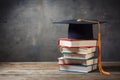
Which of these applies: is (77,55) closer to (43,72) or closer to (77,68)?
(77,68)

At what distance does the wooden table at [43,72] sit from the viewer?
224 centimetres

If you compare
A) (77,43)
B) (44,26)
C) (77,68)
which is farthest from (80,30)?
(44,26)

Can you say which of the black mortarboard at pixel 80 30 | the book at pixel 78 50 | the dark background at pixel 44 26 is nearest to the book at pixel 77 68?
the book at pixel 78 50

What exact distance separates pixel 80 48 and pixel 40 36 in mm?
711

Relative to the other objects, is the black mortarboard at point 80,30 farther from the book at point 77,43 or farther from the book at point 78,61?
the book at point 78,61

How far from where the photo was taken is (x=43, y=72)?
8.00ft

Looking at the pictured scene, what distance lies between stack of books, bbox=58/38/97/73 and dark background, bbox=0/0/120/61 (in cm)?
50

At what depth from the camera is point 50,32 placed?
299cm

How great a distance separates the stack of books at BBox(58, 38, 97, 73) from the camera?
2418 millimetres

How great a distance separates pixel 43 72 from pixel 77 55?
35 cm

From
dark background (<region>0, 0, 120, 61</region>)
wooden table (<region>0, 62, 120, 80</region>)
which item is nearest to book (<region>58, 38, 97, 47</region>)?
wooden table (<region>0, 62, 120, 80</region>)

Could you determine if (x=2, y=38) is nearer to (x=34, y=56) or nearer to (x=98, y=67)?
(x=34, y=56)

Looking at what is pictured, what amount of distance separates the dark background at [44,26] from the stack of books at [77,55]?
19.8 inches

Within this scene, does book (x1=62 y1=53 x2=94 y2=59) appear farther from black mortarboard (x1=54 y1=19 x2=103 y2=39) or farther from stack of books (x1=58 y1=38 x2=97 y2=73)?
black mortarboard (x1=54 y1=19 x2=103 y2=39)
